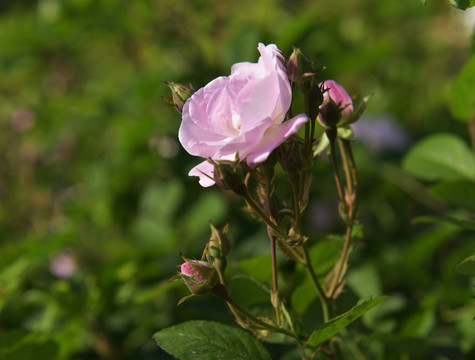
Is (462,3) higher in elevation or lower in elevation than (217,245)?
higher

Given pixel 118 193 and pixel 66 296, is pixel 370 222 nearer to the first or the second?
pixel 118 193

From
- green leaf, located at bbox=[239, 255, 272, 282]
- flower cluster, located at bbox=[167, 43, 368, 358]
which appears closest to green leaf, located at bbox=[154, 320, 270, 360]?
flower cluster, located at bbox=[167, 43, 368, 358]

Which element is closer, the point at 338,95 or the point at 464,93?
the point at 338,95

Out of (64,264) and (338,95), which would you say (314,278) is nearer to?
(338,95)

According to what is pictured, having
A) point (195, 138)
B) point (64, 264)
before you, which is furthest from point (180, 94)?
point (64, 264)

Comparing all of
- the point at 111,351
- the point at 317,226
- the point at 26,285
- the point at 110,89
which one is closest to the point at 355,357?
the point at 111,351

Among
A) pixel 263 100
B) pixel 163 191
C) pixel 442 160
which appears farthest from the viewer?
pixel 163 191

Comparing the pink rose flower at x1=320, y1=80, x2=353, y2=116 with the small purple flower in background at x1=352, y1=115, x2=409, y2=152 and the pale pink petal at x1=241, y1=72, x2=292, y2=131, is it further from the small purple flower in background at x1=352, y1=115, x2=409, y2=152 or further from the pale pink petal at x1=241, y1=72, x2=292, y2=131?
the small purple flower in background at x1=352, y1=115, x2=409, y2=152
